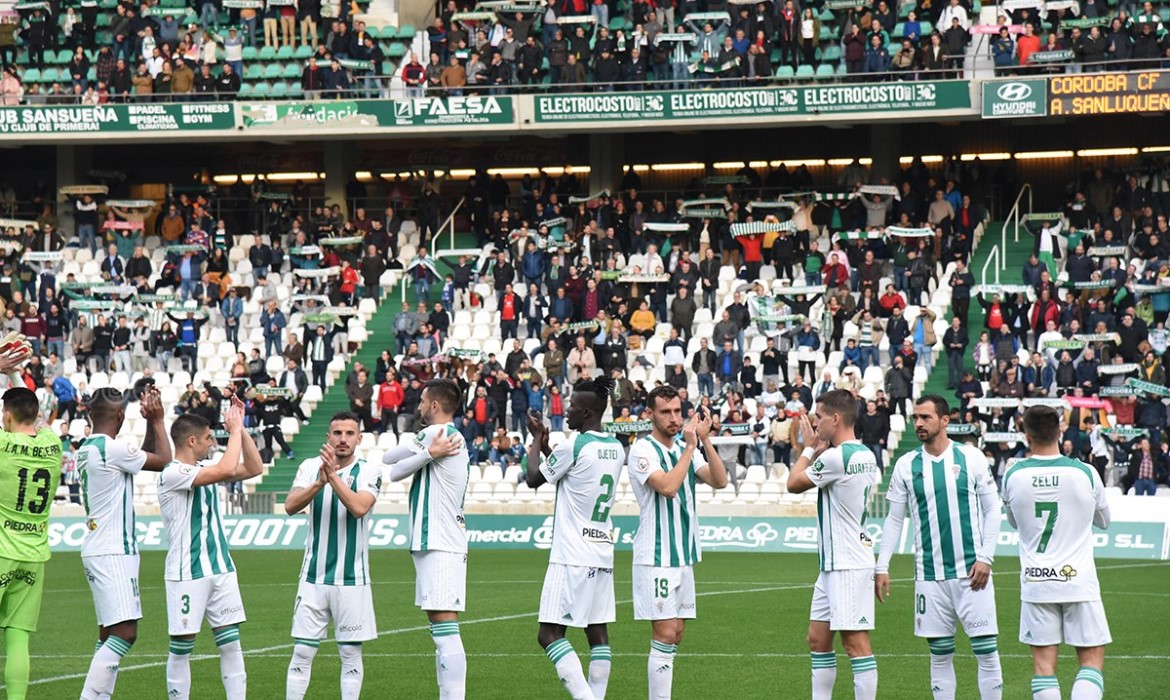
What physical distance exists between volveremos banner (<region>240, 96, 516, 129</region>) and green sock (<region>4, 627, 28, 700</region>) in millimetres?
29118

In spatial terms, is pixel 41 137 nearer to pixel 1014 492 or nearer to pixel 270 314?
pixel 270 314

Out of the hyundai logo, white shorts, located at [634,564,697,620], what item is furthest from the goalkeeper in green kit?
the hyundai logo

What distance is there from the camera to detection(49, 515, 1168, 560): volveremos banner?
1123 inches

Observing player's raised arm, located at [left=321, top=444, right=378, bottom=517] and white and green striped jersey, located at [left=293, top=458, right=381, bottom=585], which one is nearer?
player's raised arm, located at [left=321, top=444, right=378, bottom=517]

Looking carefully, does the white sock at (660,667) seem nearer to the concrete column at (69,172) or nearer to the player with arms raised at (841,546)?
the player with arms raised at (841,546)

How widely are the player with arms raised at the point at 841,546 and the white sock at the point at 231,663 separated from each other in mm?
3899

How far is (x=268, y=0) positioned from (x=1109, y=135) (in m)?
20.6

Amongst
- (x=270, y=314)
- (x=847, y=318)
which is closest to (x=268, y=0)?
(x=270, y=314)

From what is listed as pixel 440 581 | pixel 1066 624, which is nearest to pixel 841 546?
pixel 1066 624

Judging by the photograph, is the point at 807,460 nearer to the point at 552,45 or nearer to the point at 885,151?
the point at 552,45

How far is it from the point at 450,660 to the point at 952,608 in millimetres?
3385

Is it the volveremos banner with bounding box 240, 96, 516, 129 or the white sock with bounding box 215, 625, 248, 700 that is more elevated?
the volveremos banner with bounding box 240, 96, 516, 129

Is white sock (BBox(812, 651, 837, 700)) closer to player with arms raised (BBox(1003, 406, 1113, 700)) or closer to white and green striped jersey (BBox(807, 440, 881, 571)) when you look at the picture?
white and green striped jersey (BBox(807, 440, 881, 571))

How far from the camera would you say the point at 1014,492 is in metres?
11.3
